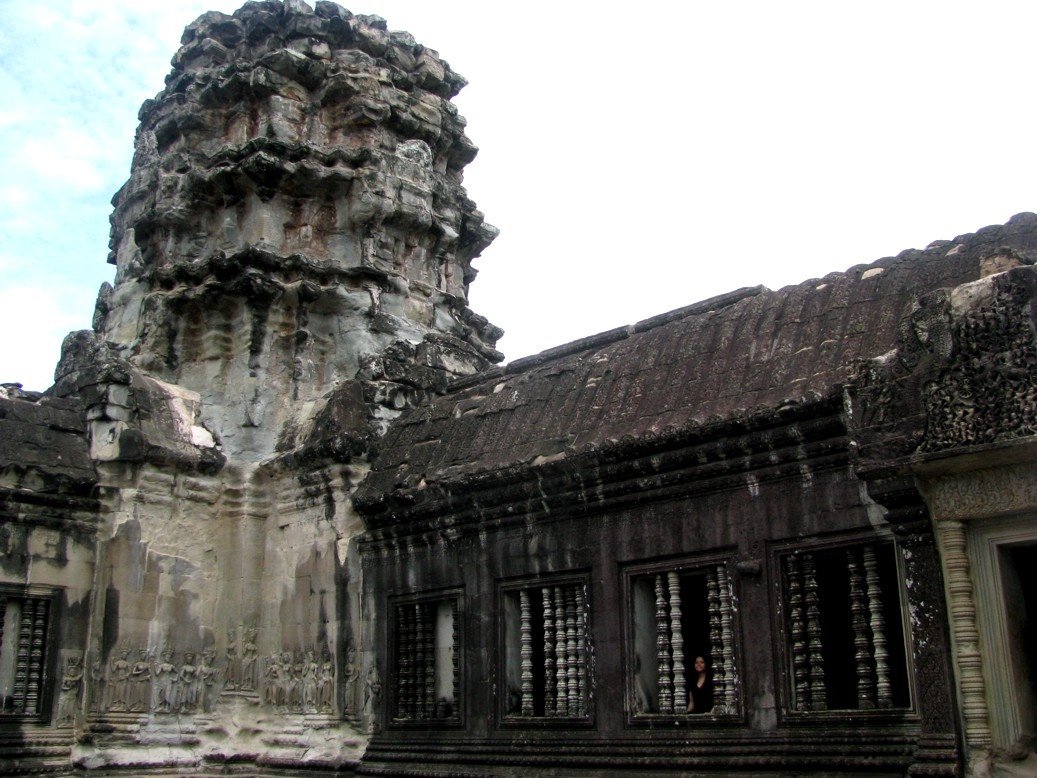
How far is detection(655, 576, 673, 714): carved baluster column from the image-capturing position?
9.46m

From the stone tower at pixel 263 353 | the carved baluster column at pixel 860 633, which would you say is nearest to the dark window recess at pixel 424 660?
the stone tower at pixel 263 353

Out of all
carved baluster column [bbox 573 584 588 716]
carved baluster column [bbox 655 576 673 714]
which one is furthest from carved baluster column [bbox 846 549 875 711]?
carved baluster column [bbox 573 584 588 716]

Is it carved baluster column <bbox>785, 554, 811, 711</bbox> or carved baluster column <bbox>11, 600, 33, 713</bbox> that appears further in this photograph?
carved baluster column <bbox>11, 600, 33, 713</bbox>

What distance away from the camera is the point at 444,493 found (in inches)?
451

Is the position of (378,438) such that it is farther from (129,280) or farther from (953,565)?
(953,565)

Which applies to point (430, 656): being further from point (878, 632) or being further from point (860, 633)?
point (878, 632)

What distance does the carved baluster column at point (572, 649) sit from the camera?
33.3 ft

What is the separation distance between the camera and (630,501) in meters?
9.95

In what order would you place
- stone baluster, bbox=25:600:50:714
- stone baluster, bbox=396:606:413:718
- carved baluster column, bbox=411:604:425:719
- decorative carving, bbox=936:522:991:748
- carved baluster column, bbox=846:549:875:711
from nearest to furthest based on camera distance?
decorative carving, bbox=936:522:991:748, carved baluster column, bbox=846:549:875:711, carved baluster column, bbox=411:604:425:719, stone baluster, bbox=396:606:413:718, stone baluster, bbox=25:600:50:714

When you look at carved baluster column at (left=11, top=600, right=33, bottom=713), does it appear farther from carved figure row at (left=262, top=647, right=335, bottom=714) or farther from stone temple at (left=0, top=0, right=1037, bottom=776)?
carved figure row at (left=262, top=647, right=335, bottom=714)

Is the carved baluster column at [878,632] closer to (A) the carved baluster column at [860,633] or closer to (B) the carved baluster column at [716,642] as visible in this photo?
(A) the carved baluster column at [860,633]

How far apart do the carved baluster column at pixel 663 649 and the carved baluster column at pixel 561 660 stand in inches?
36.2

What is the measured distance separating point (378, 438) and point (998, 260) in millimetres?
7019

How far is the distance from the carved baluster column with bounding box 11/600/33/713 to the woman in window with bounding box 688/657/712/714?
265 inches
